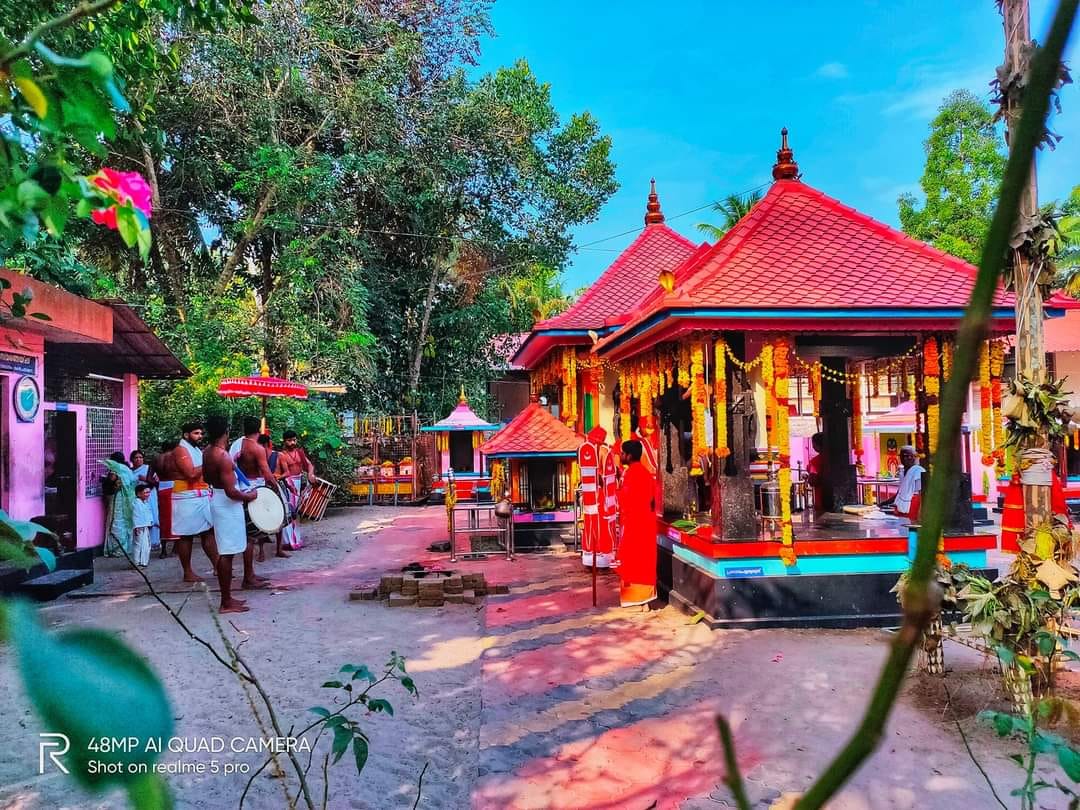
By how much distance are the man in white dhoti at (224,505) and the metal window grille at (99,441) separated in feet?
14.0

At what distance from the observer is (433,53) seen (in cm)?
1775

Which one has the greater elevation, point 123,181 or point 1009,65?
point 1009,65

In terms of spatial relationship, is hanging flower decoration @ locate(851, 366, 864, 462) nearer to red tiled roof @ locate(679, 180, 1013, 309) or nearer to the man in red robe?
red tiled roof @ locate(679, 180, 1013, 309)

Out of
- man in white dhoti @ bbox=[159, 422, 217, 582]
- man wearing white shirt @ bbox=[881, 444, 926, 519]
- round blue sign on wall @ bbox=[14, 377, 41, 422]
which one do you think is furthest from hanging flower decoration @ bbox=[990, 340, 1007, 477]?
round blue sign on wall @ bbox=[14, 377, 41, 422]

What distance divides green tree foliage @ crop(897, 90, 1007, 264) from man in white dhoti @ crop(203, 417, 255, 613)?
1709cm

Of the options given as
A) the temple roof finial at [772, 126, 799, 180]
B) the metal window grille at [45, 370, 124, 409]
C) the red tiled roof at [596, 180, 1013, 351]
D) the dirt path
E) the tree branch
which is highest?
the temple roof finial at [772, 126, 799, 180]

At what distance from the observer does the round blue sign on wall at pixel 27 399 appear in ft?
26.1

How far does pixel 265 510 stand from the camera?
7.69 metres

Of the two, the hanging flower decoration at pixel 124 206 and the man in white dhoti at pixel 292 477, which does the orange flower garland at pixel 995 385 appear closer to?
the hanging flower decoration at pixel 124 206

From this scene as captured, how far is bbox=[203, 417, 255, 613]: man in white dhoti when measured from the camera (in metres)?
6.79

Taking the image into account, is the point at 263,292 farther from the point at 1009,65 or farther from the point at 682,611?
the point at 1009,65

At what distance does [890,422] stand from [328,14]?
1454 centimetres

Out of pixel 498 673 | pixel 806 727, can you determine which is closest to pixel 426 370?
pixel 498 673

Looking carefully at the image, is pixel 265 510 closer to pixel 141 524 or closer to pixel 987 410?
pixel 141 524
